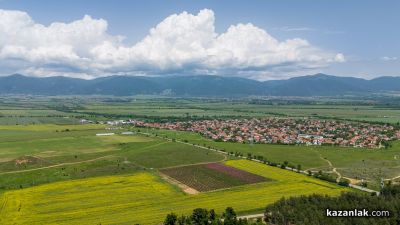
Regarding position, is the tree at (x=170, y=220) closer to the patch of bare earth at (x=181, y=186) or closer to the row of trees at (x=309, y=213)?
the row of trees at (x=309, y=213)

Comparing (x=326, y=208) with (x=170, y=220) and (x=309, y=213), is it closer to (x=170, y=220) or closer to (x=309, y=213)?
(x=309, y=213)

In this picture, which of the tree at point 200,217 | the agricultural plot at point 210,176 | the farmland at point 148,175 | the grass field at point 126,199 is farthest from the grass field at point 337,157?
the tree at point 200,217

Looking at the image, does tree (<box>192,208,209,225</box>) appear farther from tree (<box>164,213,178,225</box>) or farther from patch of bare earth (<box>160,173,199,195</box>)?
patch of bare earth (<box>160,173,199,195</box>)

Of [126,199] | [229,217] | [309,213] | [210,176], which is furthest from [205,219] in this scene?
[210,176]

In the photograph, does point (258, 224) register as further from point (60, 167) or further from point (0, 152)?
point (0, 152)

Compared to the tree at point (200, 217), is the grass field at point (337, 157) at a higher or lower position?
higher

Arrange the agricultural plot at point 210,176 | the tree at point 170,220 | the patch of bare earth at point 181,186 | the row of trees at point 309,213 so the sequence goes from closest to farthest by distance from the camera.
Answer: the row of trees at point 309,213 < the tree at point 170,220 < the patch of bare earth at point 181,186 < the agricultural plot at point 210,176

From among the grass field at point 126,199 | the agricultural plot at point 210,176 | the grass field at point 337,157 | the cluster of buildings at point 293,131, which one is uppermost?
the cluster of buildings at point 293,131
